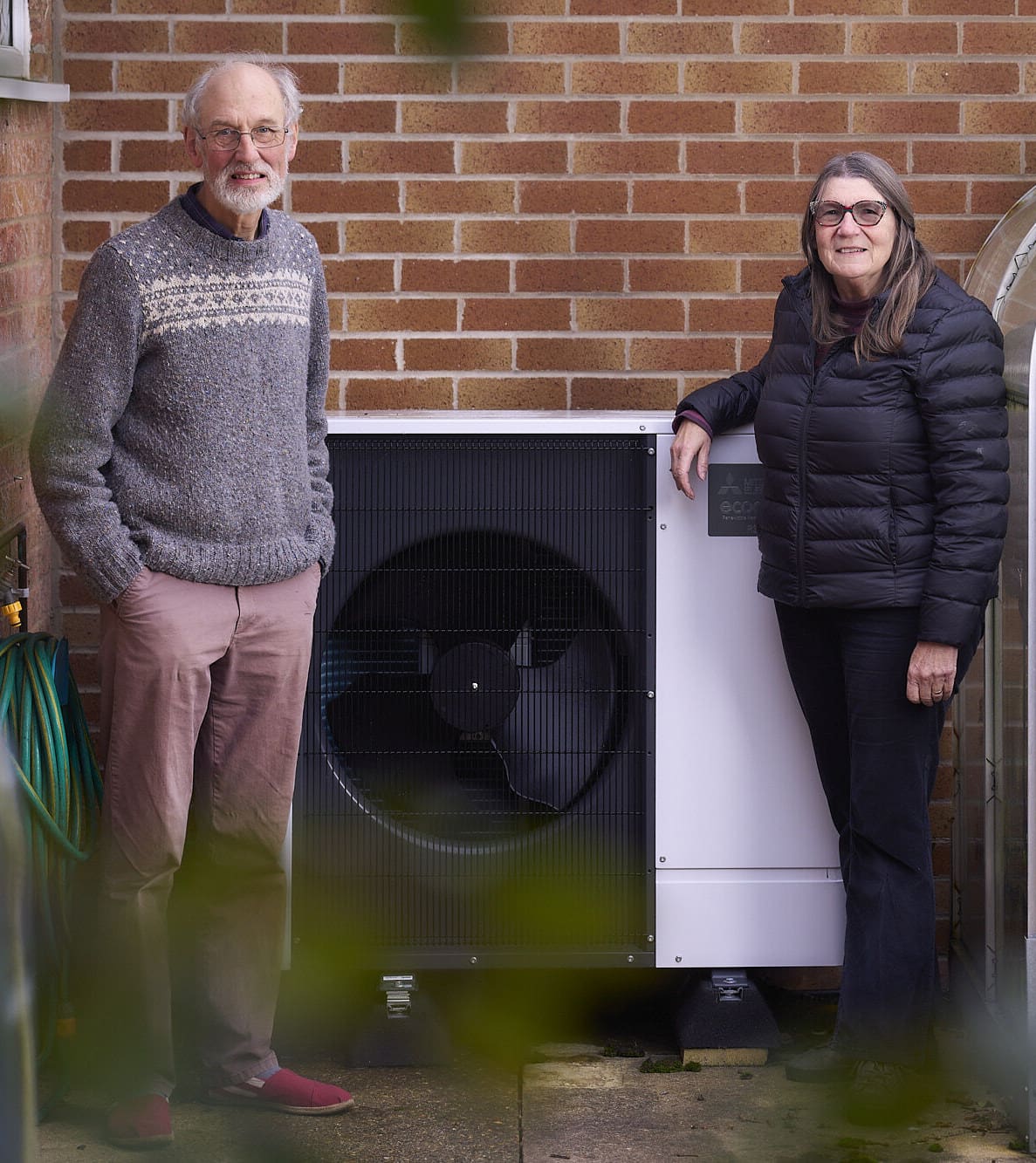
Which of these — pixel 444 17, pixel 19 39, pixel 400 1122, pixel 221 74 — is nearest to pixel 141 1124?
pixel 400 1122

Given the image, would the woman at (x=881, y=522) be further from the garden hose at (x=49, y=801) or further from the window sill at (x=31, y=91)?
the window sill at (x=31, y=91)

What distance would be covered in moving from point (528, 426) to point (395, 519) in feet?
1.05

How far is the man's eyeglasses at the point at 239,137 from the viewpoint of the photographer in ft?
8.64

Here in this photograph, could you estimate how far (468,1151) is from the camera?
2.89 m

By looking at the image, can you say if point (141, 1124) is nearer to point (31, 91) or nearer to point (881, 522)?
point (881, 522)

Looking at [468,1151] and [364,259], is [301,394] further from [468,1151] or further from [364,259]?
[468,1151]

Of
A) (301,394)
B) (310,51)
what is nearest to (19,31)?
(310,51)

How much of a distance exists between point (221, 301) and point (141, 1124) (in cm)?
141

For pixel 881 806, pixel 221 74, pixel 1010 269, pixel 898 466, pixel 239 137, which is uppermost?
pixel 221 74

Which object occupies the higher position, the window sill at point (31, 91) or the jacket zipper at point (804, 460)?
the window sill at point (31, 91)

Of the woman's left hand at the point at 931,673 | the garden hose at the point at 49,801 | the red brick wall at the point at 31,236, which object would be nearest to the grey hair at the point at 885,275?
the woman's left hand at the point at 931,673

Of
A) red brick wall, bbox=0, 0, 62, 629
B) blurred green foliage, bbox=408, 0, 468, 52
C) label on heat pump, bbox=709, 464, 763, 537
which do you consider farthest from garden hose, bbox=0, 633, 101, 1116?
blurred green foliage, bbox=408, 0, 468, 52

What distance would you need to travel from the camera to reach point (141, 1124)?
280 centimetres

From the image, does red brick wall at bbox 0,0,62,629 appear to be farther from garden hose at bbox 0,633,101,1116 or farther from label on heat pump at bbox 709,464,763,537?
label on heat pump at bbox 709,464,763,537
